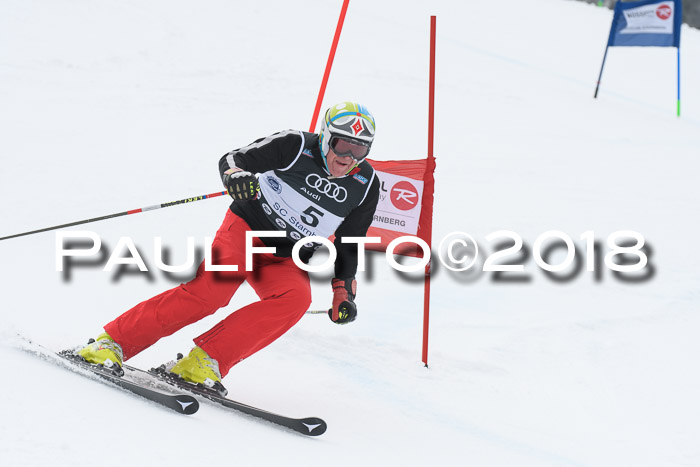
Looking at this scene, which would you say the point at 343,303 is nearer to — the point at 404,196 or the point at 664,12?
the point at 404,196

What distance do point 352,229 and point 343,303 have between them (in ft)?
1.31

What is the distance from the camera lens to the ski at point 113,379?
2.97 m

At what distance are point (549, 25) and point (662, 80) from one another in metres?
3.84

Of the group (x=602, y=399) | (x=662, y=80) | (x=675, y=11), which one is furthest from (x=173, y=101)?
(x=662, y=80)

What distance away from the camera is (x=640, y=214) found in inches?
300

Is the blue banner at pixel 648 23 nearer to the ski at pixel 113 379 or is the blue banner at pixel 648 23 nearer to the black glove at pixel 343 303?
the black glove at pixel 343 303

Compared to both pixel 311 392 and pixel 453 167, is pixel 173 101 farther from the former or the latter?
pixel 311 392

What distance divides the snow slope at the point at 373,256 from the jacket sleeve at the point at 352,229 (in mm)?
753

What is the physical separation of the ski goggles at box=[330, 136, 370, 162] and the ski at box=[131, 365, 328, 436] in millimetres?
1285

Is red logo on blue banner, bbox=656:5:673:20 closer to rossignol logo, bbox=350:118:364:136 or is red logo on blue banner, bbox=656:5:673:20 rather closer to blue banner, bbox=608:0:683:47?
blue banner, bbox=608:0:683:47

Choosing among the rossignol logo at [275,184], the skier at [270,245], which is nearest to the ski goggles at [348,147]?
the skier at [270,245]

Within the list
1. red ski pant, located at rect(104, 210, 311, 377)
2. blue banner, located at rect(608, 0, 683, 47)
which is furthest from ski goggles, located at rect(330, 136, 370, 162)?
blue banner, located at rect(608, 0, 683, 47)

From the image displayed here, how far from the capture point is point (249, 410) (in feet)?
10.7

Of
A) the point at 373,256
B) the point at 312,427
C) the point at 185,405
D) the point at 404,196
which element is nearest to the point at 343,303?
the point at 312,427
